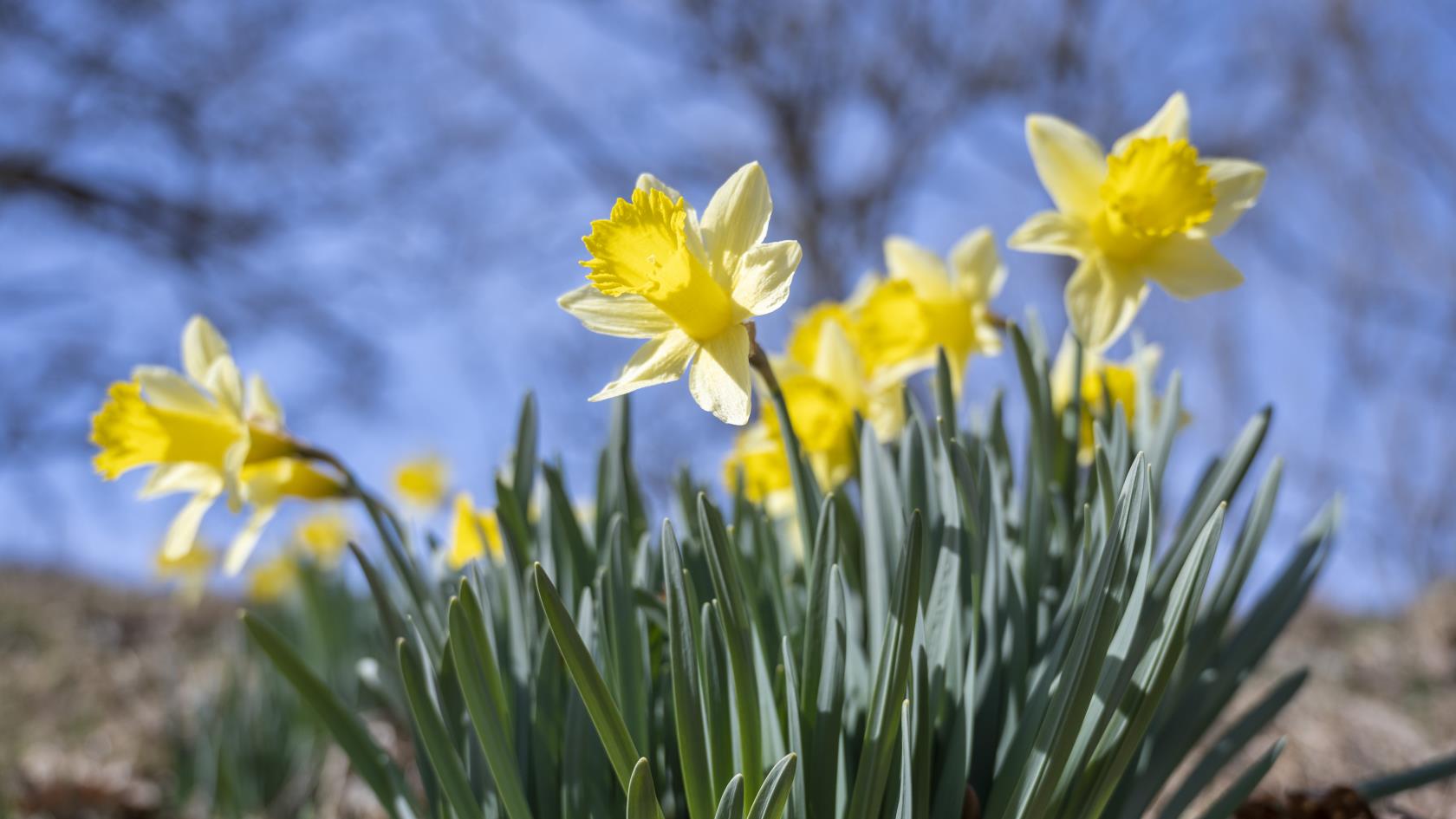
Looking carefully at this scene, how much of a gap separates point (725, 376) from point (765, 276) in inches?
3.3

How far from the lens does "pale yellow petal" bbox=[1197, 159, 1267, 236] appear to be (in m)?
1.04

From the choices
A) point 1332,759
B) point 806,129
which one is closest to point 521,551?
point 1332,759

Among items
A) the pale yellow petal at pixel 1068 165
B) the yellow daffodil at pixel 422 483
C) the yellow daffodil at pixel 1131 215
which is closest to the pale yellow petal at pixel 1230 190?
the yellow daffodil at pixel 1131 215

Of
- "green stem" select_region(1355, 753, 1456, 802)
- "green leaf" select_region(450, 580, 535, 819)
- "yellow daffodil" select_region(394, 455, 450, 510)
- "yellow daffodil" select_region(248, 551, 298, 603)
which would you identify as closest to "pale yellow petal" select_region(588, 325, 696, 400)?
"green leaf" select_region(450, 580, 535, 819)

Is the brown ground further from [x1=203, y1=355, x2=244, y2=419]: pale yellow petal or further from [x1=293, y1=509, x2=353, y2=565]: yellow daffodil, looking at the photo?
[x1=203, y1=355, x2=244, y2=419]: pale yellow petal

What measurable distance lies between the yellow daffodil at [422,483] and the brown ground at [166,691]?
1.88 feet

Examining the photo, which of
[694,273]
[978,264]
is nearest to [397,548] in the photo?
[694,273]

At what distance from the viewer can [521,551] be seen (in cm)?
100

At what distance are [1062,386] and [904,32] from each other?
24.1ft

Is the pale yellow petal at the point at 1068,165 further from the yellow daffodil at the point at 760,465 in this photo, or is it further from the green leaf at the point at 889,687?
the green leaf at the point at 889,687

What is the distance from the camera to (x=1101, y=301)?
1033 mm

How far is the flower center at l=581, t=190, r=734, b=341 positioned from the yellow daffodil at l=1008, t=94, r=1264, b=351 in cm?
34

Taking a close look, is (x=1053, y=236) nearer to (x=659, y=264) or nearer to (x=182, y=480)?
(x=659, y=264)

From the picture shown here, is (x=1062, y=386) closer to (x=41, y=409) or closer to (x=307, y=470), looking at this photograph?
(x=307, y=470)
